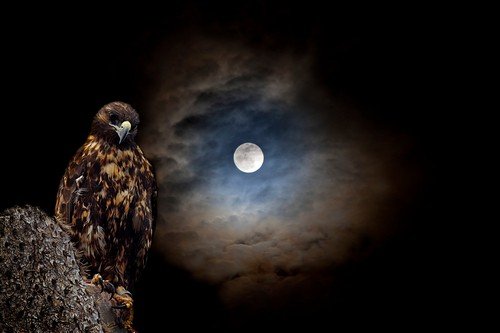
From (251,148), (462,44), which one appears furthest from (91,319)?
(462,44)

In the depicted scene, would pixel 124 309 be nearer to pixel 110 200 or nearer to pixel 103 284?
pixel 103 284

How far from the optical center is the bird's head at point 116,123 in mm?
2854

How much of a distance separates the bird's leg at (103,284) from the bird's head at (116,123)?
76 centimetres

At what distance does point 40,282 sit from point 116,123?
105cm

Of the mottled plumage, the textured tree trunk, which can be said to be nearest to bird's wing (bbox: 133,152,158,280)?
the mottled plumage

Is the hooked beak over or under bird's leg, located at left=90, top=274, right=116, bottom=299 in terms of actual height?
over

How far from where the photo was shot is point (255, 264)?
148 inches

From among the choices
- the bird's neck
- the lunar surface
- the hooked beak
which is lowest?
the bird's neck

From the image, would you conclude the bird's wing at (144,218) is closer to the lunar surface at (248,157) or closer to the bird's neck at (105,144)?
the bird's neck at (105,144)

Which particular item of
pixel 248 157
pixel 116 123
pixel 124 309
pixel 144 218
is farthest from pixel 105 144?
pixel 248 157

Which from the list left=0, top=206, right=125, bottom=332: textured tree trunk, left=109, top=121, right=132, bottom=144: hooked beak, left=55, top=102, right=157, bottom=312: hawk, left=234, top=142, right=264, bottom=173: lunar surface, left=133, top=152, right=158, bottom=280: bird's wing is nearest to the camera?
left=0, top=206, right=125, bottom=332: textured tree trunk

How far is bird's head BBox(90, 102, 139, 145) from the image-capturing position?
2.85 metres

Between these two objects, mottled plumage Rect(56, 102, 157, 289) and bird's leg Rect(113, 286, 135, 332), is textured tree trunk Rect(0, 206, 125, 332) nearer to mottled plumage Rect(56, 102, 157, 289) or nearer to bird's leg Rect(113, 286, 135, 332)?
bird's leg Rect(113, 286, 135, 332)

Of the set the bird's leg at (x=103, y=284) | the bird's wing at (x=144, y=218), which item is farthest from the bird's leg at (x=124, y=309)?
the bird's wing at (x=144, y=218)
